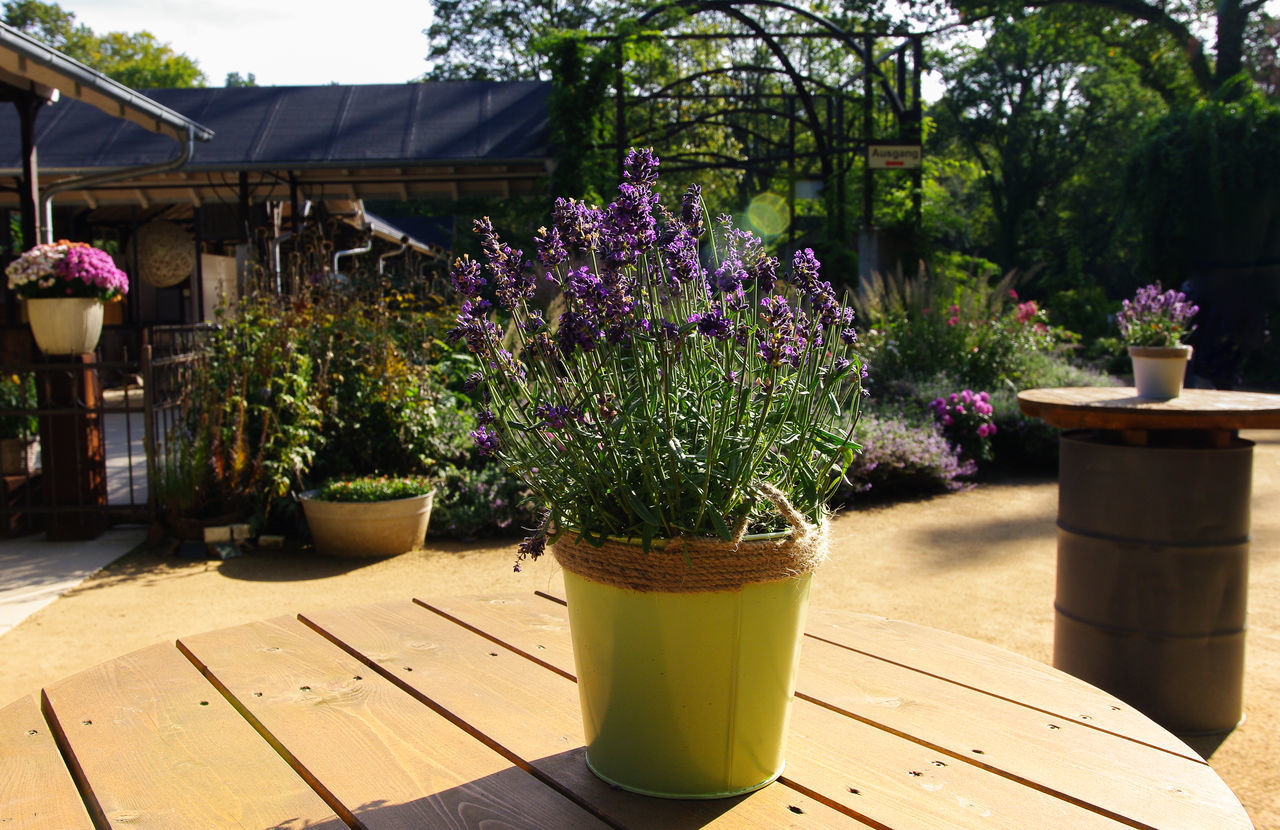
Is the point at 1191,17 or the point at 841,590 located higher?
the point at 1191,17

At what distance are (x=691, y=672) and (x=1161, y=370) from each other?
7.01 feet

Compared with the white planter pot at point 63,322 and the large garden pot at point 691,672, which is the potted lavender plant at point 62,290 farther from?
the large garden pot at point 691,672

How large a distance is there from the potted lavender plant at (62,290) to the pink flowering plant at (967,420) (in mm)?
5379

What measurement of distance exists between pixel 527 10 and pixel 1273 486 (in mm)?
24904

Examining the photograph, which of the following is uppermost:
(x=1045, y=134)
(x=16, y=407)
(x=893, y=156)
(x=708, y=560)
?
(x=1045, y=134)

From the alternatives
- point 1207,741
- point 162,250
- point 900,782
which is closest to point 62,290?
point 900,782

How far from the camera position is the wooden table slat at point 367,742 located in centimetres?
105

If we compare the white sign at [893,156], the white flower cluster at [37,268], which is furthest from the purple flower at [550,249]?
the white sign at [893,156]

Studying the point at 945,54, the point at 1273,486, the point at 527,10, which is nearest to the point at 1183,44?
the point at 945,54

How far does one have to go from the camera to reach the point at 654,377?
1.05 m

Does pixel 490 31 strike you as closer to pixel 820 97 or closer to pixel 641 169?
pixel 820 97

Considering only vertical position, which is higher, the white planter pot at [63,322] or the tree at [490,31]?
the tree at [490,31]

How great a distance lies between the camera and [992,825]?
101 cm

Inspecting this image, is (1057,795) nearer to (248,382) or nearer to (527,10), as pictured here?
(248,382)
